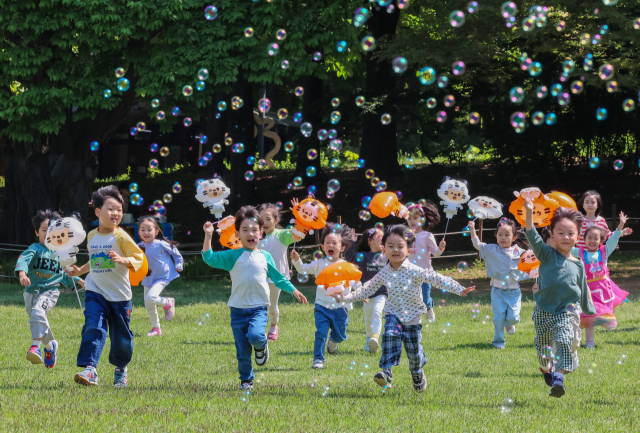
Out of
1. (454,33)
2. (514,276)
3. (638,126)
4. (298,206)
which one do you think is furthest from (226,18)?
(638,126)

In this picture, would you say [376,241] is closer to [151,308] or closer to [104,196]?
[151,308]

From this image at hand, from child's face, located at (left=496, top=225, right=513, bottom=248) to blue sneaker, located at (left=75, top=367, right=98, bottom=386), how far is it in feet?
16.1

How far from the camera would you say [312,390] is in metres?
6.40

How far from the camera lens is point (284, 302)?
45.6 ft

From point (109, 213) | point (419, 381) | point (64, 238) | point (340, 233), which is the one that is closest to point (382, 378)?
point (419, 381)

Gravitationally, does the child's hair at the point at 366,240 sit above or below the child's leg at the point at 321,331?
above

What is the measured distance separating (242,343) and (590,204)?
202 inches

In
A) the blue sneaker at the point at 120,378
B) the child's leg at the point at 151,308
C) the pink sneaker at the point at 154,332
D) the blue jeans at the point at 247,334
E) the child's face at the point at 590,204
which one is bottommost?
the pink sneaker at the point at 154,332

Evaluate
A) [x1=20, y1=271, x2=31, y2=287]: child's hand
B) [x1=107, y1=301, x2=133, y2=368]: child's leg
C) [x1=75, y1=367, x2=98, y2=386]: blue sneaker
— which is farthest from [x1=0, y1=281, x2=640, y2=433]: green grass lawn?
[x1=20, y1=271, x2=31, y2=287]: child's hand

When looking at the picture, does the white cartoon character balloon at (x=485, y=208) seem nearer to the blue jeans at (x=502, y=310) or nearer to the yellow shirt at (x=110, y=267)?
the blue jeans at (x=502, y=310)

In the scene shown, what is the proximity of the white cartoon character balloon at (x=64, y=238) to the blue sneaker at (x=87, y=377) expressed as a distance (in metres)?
1.12

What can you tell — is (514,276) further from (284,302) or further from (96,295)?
(284,302)

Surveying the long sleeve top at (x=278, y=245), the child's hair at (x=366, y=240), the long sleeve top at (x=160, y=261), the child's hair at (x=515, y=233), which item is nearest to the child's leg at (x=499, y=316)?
the child's hair at (x=515, y=233)

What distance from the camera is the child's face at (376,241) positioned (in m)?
8.57
